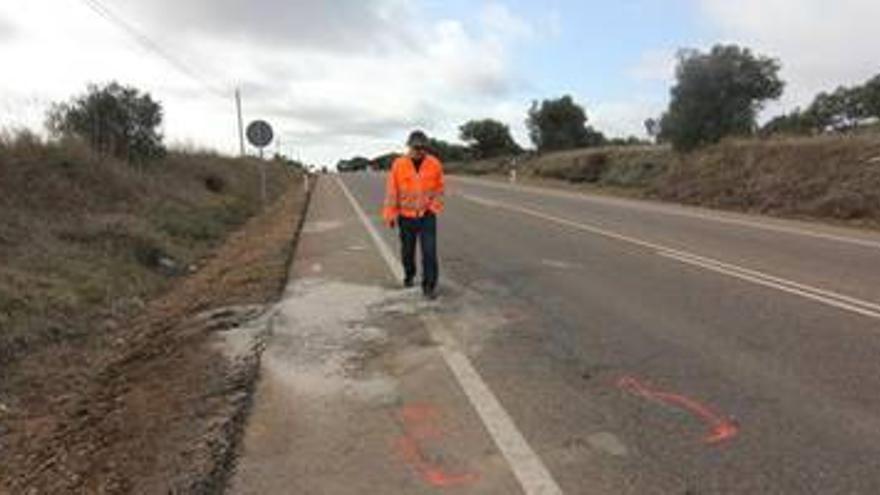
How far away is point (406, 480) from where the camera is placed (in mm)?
5820

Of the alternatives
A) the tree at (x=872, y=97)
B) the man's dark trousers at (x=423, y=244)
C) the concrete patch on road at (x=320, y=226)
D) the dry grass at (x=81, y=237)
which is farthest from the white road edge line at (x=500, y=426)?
the tree at (x=872, y=97)

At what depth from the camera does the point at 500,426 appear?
6.69 metres

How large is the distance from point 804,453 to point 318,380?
3.56 meters

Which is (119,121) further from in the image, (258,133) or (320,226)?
(320,226)

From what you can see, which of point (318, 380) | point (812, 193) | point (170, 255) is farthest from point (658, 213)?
point (318, 380)

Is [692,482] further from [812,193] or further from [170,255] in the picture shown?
[812,193]

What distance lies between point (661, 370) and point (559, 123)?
88.9 m

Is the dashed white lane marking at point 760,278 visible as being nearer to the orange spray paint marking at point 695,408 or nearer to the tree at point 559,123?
the orange spray paint marking at point 695,408

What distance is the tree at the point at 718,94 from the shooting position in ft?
144

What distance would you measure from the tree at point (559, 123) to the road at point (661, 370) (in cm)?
7944

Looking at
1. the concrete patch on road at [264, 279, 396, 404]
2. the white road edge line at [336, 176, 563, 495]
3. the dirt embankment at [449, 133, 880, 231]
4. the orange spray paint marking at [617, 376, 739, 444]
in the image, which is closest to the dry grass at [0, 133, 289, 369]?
the concrete patch on road at [264, 279, 396, 404]

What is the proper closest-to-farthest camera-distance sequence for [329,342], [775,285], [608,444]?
1. [608,444]
2. [329,342]
3. [775,285]

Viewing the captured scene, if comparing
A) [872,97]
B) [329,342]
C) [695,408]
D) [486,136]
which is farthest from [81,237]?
[486,136]

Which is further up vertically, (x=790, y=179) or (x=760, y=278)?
(x=760, y=278)
